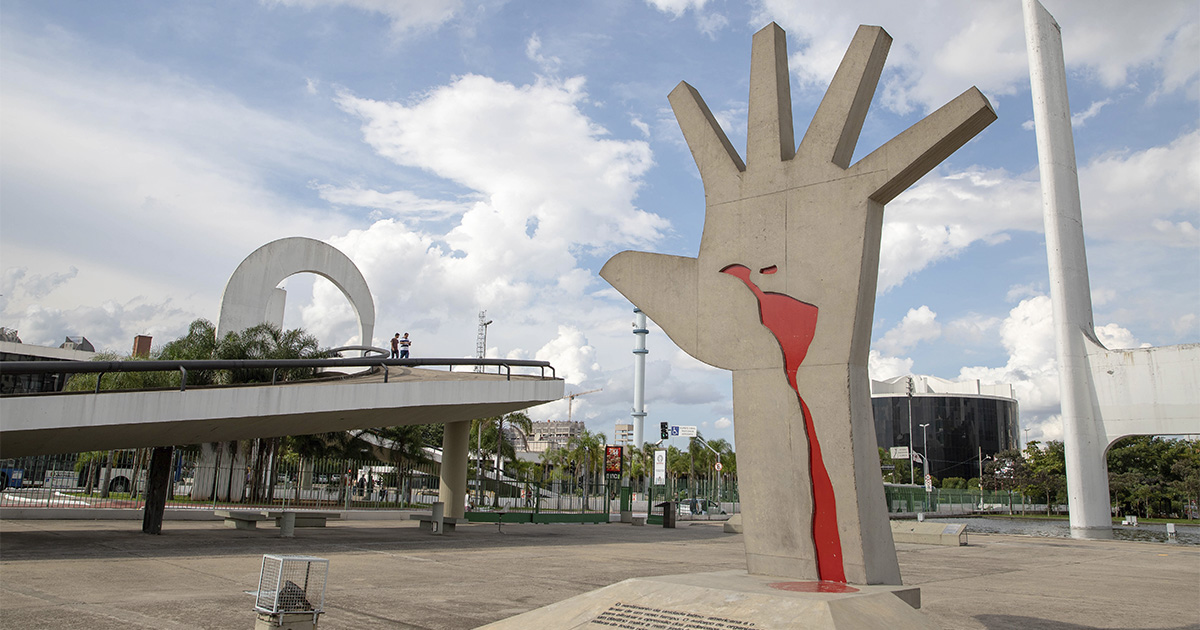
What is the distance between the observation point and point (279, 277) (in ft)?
95.7

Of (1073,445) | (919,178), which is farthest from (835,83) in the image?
(1073,445)

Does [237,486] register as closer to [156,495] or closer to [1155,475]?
[156,495]

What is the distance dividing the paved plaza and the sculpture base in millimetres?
762

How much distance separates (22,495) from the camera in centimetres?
2481

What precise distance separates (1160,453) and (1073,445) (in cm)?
3400

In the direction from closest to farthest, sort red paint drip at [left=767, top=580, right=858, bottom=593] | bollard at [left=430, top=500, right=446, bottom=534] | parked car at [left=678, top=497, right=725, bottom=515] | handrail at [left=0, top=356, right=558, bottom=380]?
1. red paint drip at [left=767, top=580, right=858, bottom=593]
2. handrail at [left=0, top=356, right=558, bottom=380]
3. bollard at [left=430, top=500, right=446, bottom=534]
4. parked car at [left=678, top=497, right=725, bottom=515]

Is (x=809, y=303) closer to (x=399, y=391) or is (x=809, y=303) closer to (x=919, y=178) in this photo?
(x=919, y=178)

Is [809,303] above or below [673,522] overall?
above

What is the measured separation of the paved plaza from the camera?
8.65 meters

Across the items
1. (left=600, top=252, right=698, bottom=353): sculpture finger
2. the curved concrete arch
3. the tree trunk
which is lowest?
the tree trunk

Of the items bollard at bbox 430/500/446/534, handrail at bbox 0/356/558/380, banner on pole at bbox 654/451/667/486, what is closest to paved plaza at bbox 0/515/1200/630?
bollard at bbox 430/500/446/534

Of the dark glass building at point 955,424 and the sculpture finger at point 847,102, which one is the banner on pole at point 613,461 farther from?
the dark glass building at point 955,424

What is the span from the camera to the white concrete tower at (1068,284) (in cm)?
3259

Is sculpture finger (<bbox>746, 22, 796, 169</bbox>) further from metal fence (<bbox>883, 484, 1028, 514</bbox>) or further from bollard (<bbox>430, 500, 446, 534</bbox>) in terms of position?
metal fence (<bbox>883, 484, 1028, 514</bbox>)
